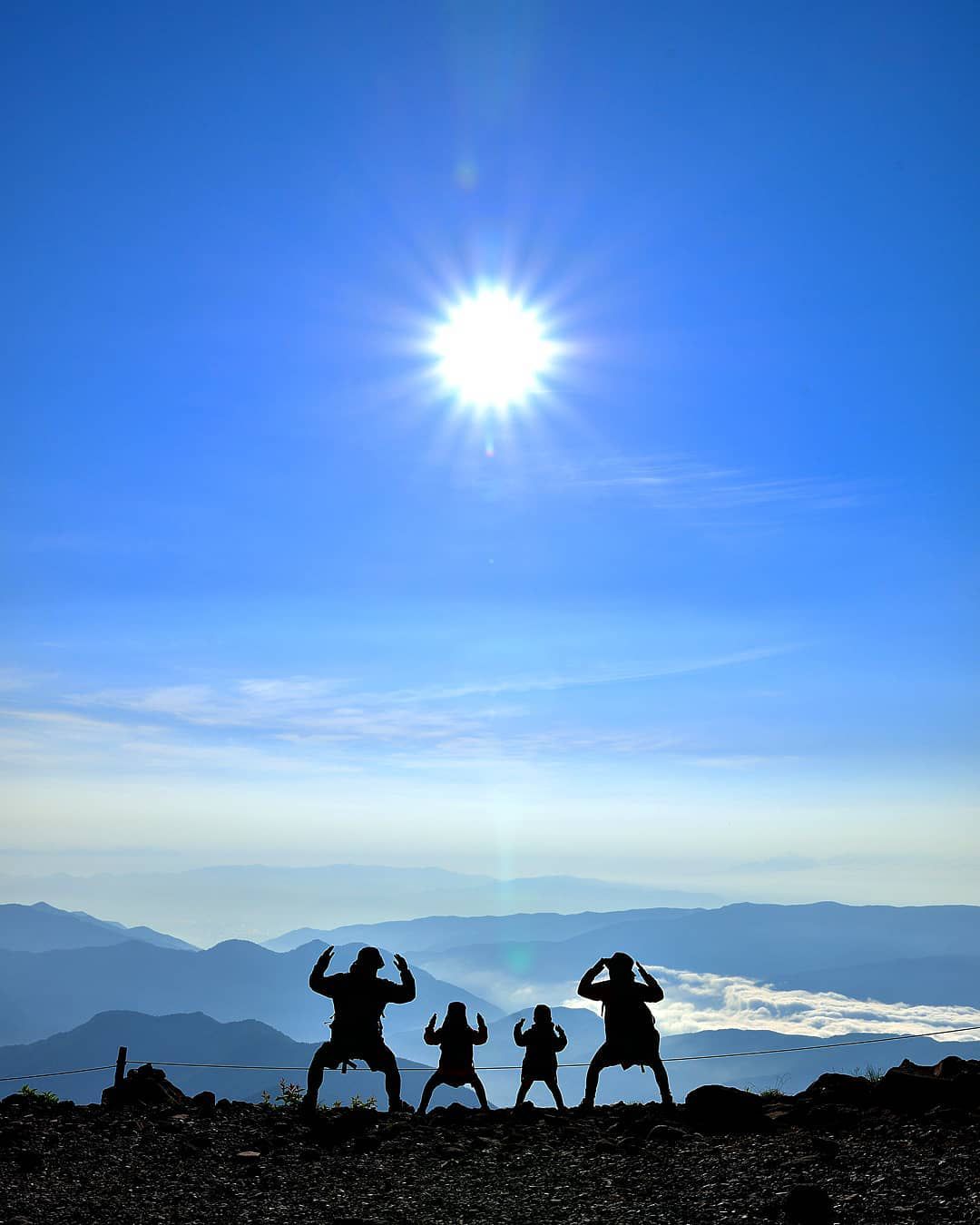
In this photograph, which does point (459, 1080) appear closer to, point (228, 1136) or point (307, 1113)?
point (307, 1113)

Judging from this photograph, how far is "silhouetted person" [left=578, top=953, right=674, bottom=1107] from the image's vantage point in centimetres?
1484

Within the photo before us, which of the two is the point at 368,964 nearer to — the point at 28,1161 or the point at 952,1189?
the point at 28,1161

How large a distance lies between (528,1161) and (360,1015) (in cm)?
452

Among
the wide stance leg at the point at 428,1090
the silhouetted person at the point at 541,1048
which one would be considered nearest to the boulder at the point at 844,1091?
the silhouetted person at the point at 541,1048

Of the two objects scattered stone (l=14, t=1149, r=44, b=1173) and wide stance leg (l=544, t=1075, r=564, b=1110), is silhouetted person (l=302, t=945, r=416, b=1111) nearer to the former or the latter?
wide stance leg (l=544, t=1075, r=564, b=1110)

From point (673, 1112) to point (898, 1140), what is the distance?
4.11 m

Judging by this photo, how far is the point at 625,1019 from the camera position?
1509 cm

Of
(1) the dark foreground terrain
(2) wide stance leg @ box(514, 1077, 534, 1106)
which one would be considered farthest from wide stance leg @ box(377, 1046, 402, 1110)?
(2) wide stance leg @ box(514, 1077, 534, 1106)

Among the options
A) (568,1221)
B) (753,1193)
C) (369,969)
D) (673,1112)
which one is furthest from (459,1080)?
(753,1193)

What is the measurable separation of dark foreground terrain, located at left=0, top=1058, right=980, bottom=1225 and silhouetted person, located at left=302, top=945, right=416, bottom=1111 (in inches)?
33.2

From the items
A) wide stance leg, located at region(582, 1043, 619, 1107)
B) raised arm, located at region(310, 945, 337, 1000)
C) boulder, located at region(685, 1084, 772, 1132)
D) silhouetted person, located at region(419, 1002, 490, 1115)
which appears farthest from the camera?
silhouetted person, located at region(419, 1002, 490, 1115)

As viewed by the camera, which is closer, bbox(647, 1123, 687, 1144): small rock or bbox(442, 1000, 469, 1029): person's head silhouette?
bbox(647, 1123, 687, 1144): small rock

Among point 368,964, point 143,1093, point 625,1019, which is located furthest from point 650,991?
point 143,1093

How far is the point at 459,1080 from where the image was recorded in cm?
1614
